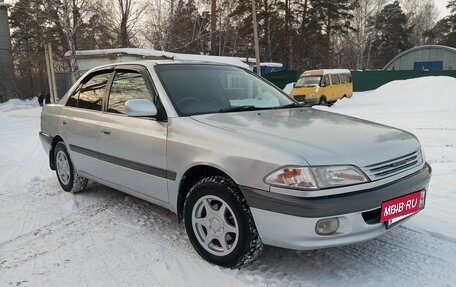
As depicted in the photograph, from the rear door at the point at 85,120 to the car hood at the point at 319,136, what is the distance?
156 centimetres

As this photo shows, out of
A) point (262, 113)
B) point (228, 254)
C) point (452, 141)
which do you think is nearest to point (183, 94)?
point (262, 113)

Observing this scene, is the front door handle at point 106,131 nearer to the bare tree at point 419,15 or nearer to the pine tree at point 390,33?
the pine tree at point 390,33

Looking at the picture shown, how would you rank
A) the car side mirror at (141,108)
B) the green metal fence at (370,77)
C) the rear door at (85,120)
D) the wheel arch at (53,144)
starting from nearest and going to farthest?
the car side mirror at (141,108) → the rear door at (85,120) → the wheel arch at (53,144) → the green metal fence at (370,77)

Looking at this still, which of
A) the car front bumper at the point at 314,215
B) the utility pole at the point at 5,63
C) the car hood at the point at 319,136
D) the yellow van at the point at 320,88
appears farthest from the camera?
the utility pole at the point at 5,63

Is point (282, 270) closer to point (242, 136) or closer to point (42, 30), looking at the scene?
point (242, 136)

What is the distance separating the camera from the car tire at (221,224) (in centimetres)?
291

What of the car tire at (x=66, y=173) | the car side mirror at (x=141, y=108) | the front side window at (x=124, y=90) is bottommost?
the car tire at (x=66, y=173)

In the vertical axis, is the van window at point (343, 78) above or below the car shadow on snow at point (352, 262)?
above

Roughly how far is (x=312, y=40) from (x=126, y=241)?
4131cm

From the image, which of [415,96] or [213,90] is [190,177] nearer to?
[213,90]

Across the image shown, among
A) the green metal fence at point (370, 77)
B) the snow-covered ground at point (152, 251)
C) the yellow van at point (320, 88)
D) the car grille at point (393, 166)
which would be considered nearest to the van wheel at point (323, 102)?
the yellow van at point (320, 88)

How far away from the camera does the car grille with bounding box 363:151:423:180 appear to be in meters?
2.73

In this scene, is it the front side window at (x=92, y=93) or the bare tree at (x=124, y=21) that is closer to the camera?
the front side window at (x=92, y=93)

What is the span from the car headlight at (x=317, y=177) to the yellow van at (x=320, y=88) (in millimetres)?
18056
